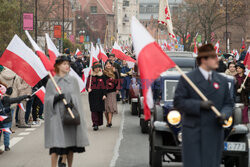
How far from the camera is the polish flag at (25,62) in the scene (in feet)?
37.2

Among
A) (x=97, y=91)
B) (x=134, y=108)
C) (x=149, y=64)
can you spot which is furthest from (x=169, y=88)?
(x=134, y=108)

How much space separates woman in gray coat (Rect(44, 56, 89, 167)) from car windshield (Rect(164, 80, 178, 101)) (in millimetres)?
1985

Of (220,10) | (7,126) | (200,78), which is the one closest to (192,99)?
(200,78)

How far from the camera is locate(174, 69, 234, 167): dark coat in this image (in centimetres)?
684

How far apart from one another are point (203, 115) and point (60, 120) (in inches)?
118

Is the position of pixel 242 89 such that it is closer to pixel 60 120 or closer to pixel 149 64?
pixel 60 120

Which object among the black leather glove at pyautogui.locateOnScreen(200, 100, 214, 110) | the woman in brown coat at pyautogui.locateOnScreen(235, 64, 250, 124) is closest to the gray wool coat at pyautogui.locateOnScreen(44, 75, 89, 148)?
the black leather glove at pyautogui.locateOnScreen(200, 100, 214, 110)

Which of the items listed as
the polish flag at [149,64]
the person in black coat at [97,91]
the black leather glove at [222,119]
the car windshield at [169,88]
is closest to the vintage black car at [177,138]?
the car windshield at [169,88]

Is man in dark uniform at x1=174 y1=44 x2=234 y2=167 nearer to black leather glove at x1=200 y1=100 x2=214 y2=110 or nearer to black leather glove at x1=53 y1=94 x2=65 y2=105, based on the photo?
black leather glove at x1=200 y1=100 x2=214 y2=110

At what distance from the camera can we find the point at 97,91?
56.8 feet

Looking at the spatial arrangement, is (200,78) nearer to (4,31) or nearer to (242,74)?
(242,74)

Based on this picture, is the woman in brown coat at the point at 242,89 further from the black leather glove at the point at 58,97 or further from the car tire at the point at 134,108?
the black leather glove at the point at 58,97

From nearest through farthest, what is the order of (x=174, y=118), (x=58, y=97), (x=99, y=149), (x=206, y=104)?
1. (x=206, y=104)
2. (x=58, y=97)
3. (x=174, y=118)
4. (x=99, y=149)

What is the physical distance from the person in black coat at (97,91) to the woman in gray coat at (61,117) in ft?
25.1
